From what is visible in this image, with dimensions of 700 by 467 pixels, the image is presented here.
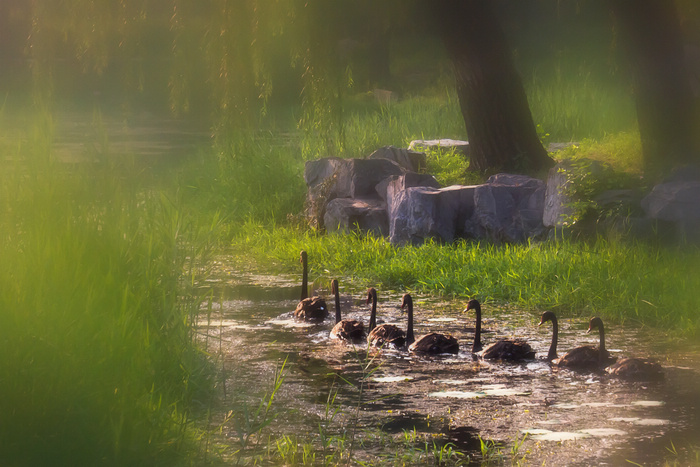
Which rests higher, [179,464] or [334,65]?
[334,65]

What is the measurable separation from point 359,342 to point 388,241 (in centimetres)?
468

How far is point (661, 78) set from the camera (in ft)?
38.2

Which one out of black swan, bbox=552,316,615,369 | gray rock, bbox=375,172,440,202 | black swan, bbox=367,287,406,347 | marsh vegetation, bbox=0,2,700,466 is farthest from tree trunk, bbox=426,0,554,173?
black swan, bbox=552,316,615,369

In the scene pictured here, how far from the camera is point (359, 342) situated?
867 centimetres

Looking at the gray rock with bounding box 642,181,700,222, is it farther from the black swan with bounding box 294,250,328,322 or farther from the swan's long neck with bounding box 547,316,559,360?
the black swan with bounding box 294,250,328,322

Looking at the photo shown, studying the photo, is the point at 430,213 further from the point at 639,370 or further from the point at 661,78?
the point at 639,370

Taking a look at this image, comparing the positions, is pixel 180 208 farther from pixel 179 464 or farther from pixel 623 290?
pixel 623 290

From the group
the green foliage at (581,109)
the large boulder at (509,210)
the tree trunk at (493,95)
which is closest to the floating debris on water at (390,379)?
the large boulder at (509,210)

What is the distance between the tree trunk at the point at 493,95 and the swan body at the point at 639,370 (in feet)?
22.9

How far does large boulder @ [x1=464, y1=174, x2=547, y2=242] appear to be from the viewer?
12.4 meters

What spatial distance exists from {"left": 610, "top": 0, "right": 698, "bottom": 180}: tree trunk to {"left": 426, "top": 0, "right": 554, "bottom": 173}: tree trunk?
2410 mm

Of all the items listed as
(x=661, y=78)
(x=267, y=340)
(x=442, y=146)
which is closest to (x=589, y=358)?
(x=267, y=340)

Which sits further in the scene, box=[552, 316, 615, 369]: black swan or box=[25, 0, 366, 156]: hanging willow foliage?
box=[25, 0, 366, 156]: hanging willow foliage

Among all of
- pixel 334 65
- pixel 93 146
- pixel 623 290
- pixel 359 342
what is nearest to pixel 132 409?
pixel 93 146
